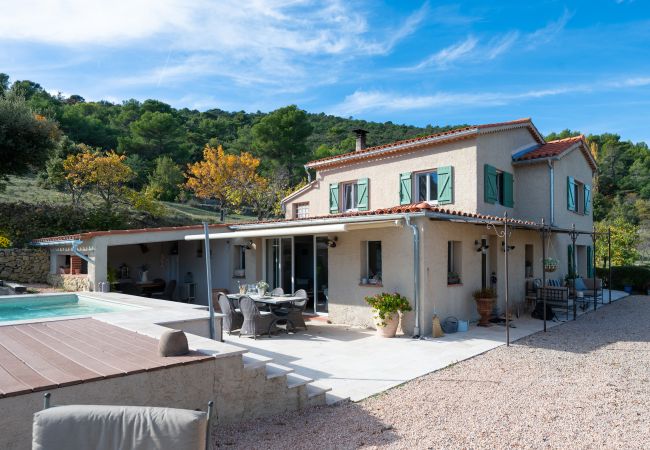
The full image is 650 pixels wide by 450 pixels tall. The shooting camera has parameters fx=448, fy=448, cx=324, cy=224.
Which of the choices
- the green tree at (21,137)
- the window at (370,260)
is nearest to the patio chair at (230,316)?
the window at (370,260)

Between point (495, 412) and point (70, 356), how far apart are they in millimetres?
6798

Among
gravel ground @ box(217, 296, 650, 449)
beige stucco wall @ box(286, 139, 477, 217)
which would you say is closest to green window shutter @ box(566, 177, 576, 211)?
beige stucco wall @ box(286, 139, 477, 217)

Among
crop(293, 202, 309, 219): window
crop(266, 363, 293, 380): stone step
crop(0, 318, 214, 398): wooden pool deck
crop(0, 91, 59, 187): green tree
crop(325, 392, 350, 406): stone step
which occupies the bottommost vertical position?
crop(325, 392, 350, 406): stone step

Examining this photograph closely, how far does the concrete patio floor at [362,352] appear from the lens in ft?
30.6

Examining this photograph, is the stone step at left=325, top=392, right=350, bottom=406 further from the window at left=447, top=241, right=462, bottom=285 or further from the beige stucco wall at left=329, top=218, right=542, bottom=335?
the window at left=447, top=241, right=462, bottom=285

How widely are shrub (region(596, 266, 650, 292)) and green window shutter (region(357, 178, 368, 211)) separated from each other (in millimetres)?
18113

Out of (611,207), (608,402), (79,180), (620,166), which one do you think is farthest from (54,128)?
(620,166)

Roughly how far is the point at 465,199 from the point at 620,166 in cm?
5608

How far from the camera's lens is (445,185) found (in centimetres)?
1961

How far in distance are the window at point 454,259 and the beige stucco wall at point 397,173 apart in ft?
10.5

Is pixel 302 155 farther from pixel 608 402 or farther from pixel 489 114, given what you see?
pixel 608 402

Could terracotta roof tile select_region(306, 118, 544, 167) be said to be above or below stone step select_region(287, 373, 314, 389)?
above

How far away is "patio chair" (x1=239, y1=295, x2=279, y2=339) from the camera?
13.7 meters

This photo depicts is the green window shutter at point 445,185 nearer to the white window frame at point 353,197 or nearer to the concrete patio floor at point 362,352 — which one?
the white window frame at point 353,197
